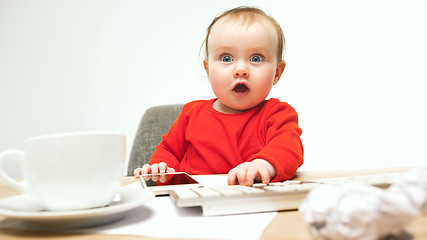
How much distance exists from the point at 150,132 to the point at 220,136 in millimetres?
514

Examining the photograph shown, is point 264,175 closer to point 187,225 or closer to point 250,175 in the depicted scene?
point 250,175

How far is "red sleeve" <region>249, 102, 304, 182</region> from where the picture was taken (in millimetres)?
725

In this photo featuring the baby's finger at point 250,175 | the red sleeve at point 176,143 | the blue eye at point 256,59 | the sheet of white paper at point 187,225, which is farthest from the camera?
the red sleeve at point 176,143

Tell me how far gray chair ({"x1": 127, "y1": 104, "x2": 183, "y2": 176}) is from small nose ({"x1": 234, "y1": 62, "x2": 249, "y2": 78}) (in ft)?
1.86

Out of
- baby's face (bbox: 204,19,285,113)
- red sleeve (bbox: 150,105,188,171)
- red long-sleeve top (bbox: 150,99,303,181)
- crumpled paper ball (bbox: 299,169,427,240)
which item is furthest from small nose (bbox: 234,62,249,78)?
crumpled paper ball (bbox: 299,169,427,240)

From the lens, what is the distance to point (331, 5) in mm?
2146

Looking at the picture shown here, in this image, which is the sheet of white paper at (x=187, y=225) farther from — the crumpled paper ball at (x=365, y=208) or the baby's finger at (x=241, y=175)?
the baby's finger at (x=241, y=175)

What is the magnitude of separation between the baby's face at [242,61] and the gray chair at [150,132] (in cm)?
49

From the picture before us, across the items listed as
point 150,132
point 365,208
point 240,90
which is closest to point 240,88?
point 240,90

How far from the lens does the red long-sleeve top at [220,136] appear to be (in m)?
0.97

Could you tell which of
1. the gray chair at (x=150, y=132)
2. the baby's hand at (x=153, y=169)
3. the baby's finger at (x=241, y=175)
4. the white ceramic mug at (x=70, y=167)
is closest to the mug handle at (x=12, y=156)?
the white ceramic mug at (x=70, y=167)

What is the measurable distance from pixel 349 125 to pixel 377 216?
2.03 metres

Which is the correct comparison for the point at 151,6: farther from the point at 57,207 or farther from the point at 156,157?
the point at 57,207

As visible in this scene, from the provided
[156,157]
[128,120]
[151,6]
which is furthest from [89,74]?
[156,157]
